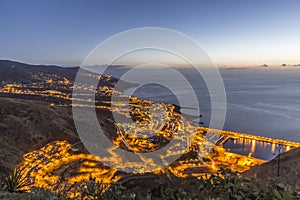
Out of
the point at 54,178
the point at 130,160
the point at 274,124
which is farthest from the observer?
the point at 274,124

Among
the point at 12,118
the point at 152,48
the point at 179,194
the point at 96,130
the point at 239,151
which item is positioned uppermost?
the point at 152,48

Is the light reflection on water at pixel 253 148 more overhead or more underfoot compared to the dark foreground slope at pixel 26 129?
more underfoot

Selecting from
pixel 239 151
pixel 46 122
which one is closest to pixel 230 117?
pixel 239 151

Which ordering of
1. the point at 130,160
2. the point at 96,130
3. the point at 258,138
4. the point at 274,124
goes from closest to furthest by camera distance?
the point at 130,160, the point at 96,130, the point at 258,138, the point at 274,124

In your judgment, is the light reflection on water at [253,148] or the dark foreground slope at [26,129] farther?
the light reflection on water at [253,148]

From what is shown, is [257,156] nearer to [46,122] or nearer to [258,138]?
[258,138]

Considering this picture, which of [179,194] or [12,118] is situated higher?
[179,194]

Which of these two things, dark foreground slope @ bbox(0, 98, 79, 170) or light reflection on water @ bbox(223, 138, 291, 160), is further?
light reflection on water @ bbox(223, 138, 291, 160)

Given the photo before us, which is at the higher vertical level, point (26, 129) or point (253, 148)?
point (26, 129)

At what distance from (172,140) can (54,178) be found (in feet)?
78.8

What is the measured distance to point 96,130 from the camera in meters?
34.5

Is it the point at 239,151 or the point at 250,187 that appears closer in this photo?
the point at 250,187

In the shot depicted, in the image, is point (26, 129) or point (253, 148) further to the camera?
point (253, 148)

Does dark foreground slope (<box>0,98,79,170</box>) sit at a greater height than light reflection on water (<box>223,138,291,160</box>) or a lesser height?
greater
